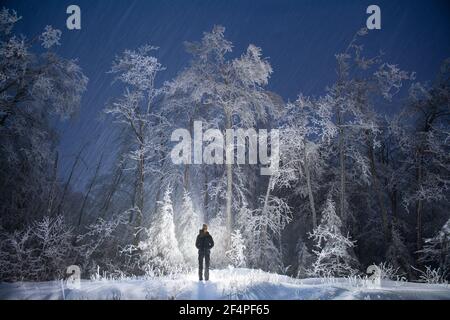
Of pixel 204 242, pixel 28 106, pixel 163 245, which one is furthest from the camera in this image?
pixel 163 245

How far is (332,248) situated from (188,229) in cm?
700

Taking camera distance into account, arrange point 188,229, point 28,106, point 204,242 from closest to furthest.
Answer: point 204,242 → point 28,106 → point 188,229

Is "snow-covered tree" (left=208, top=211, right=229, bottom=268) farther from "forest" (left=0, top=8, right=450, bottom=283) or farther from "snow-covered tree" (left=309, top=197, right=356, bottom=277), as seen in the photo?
"snow-covered tree" (left=309, top=197, right=356, bottom=277)

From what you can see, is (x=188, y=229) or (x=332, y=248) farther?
(x=188, y=229)

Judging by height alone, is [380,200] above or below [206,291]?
above

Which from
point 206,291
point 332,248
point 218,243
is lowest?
point 206,291

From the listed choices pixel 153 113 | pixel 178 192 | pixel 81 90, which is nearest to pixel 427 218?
pixel 178 192

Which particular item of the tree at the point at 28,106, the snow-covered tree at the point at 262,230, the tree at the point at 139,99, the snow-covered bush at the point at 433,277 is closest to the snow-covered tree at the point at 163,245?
the tree at the point at 139,99

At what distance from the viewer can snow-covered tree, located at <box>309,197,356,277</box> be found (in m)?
19.6

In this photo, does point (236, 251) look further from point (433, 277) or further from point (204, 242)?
point (433, 277)

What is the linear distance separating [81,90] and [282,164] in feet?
35.8

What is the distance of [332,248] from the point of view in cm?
1967

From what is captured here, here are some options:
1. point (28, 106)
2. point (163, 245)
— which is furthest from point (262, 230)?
point (28, 106)

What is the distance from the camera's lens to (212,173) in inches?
1000
